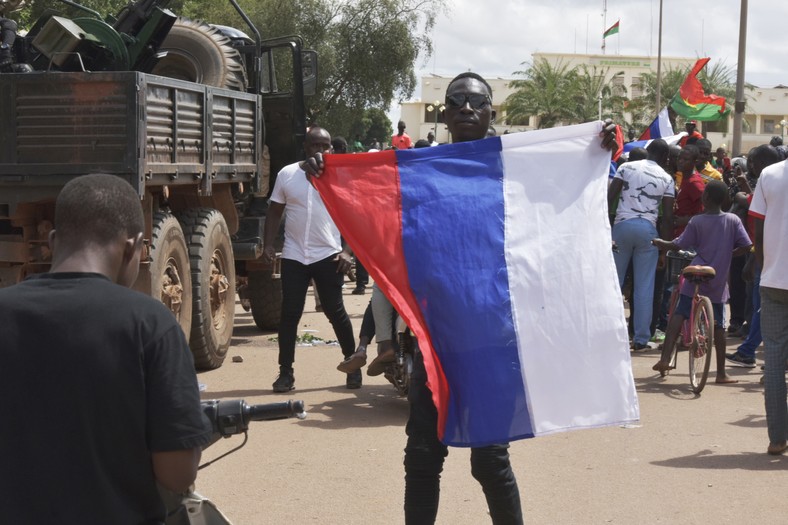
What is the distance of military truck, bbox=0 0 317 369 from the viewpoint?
315 inches

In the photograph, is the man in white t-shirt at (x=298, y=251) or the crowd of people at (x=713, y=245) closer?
the crowd of people at (x=713, y=245)

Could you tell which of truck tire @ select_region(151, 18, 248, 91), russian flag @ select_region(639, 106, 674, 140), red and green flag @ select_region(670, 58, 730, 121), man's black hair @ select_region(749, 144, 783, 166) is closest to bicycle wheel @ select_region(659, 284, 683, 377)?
man's black hair @ select_region(749, 144, 783, 166)

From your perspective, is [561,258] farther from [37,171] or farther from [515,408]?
[37,171]

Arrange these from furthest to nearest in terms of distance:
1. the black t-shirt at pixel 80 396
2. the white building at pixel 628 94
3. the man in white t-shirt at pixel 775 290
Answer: the white building at pixel 628 94, the man in white t-shirt at pixel 775 290, the black t-shirt at pixel 80 396

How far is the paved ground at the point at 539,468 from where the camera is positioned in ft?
19.4

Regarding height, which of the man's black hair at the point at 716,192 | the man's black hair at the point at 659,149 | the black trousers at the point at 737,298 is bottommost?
the black trousers at the point at 737,298

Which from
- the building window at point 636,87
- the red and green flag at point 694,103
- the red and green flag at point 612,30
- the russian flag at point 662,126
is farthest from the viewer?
the building window at point 636,87

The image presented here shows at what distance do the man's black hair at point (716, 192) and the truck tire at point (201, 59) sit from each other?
436 centimetres

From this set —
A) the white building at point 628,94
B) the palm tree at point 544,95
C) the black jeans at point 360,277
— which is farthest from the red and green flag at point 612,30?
the black jeans at point 360,277

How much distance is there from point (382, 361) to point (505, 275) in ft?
12.3

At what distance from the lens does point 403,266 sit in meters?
4.65

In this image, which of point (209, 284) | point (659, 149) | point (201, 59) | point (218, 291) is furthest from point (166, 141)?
point (659, 149)

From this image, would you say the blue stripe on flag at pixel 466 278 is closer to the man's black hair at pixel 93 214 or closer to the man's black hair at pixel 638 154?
the man's black hair at pixel 93 214

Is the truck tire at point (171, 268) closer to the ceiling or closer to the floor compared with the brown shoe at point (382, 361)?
closer to the ceiling
